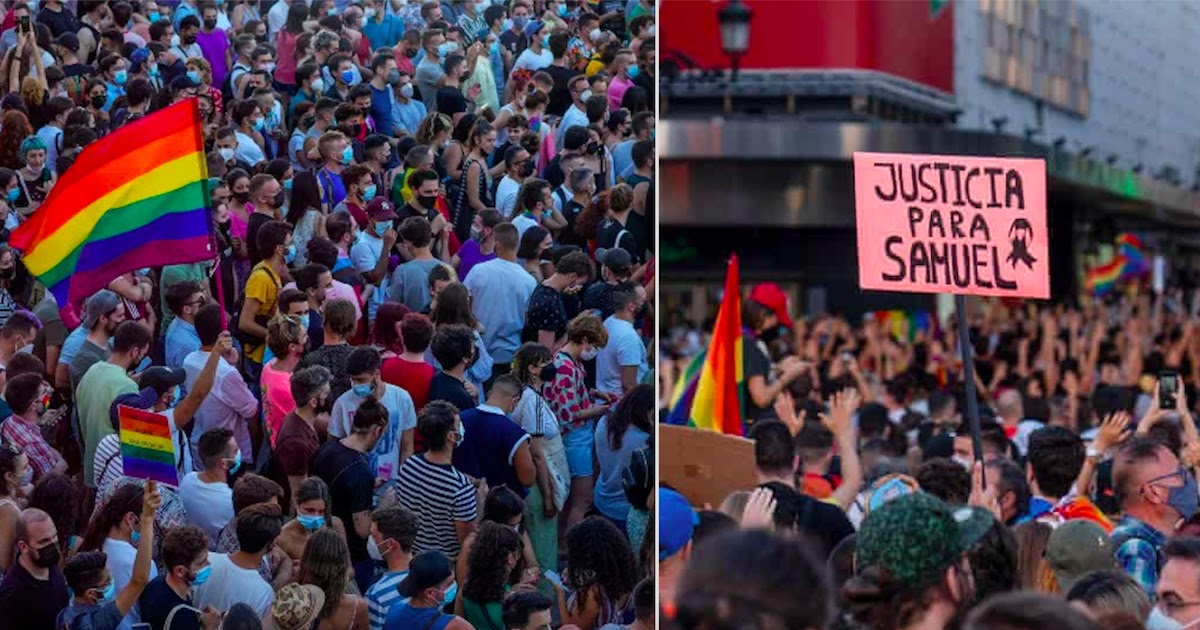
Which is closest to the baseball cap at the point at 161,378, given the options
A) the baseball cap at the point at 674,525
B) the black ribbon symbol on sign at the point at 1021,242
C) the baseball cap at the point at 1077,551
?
the baseball cap at the point at 674,525

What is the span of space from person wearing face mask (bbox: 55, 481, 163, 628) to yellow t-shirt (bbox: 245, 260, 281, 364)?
3.40 feet

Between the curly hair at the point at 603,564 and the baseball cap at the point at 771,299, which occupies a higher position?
the baseball cap at the point at 771,299

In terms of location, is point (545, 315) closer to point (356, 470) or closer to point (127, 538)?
point (356, 470)

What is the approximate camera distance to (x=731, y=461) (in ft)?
18.7

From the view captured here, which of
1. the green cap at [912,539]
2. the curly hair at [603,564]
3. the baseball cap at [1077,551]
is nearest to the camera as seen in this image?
the green cap at [912,539]

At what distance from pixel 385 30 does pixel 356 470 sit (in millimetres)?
2007

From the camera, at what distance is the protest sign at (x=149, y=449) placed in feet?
18.1

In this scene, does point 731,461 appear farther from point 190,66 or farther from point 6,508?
point 190,66

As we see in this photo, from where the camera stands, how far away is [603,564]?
5629mm

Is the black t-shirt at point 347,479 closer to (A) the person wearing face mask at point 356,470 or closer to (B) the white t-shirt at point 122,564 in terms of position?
(A) the person wearing face mask at point 356,470

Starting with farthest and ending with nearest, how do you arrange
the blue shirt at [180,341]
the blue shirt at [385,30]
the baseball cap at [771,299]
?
the baseball cap at [771,299], the blue shirt at [385,30], the blue shirt at [180,341]

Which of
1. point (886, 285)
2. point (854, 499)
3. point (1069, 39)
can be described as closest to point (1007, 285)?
point (886, 285)

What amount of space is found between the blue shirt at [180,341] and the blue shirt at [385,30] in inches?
54.7

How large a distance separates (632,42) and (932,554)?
332 cm
